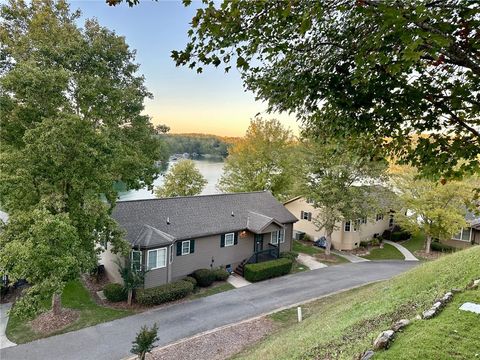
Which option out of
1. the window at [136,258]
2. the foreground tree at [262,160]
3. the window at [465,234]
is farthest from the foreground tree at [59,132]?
the window at [465,234]

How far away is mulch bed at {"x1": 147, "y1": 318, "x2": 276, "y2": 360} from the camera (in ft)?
38.0

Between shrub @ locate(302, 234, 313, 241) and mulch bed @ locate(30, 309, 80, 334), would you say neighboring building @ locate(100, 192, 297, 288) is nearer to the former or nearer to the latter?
mulch bed @ locate(30, 309, 80, 334)

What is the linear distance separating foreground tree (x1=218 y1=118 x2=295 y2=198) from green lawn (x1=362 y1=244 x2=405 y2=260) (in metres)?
8.99

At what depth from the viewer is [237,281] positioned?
19.7 m

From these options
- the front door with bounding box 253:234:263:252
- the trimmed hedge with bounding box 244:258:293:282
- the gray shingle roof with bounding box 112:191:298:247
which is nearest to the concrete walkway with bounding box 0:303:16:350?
the gray shingle roof with bounding box 112:191:298:247

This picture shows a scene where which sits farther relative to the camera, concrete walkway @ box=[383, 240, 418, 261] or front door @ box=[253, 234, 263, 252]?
concrete walkway @ box=[383, 240, 418, 261]

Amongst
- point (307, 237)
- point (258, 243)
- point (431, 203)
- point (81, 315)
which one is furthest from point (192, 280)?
point (431, 203)

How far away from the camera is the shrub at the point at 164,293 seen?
51.5 feet

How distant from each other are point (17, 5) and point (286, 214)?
20.7 metres

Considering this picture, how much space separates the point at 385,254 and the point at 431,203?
553 cm

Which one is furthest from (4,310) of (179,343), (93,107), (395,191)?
(395,191)

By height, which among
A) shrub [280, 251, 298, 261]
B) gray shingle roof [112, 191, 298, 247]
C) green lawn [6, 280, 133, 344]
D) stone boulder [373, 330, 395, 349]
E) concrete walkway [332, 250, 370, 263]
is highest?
stone boulder [373, 330, 395, 349]

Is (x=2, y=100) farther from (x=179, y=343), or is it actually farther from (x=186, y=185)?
(x=186, y=185)

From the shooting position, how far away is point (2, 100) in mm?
12305
